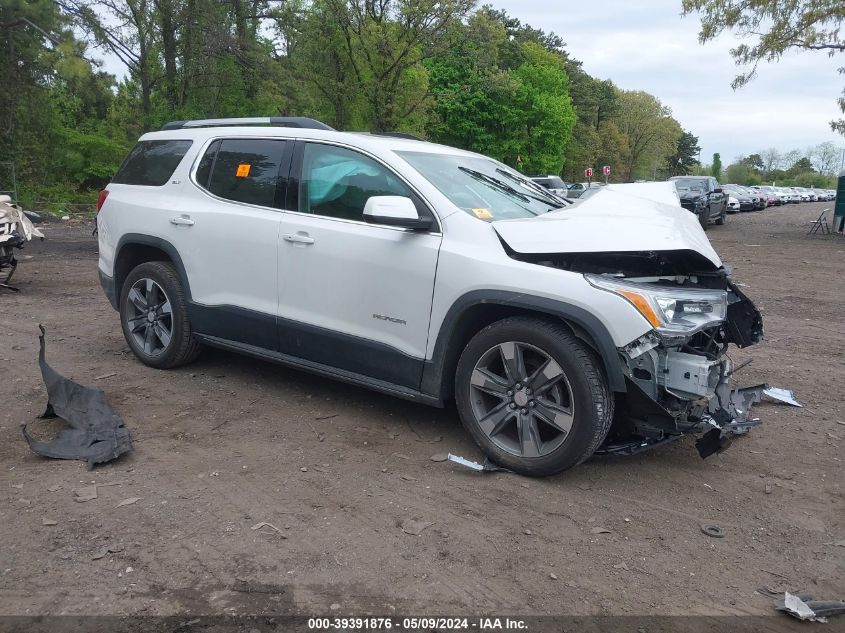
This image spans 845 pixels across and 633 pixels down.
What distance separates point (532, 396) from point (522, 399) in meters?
0.06

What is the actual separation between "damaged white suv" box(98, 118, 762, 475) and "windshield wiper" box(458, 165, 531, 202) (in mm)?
25

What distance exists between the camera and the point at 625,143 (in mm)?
81750

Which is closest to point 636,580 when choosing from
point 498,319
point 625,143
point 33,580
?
point 498,319

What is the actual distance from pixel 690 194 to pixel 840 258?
8.92m

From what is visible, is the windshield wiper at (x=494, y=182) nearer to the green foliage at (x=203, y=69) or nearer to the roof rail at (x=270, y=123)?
the roof rail at (x=270, y=123)

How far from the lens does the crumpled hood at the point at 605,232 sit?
12.3ft

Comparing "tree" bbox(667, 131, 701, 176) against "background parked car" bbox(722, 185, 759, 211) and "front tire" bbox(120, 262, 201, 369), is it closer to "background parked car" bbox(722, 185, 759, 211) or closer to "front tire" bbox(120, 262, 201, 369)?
"background parked car" bbox(722, 185, 759, 211)

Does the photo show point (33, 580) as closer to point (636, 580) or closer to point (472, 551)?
point (472, 551)

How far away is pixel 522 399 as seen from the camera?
3898 mm

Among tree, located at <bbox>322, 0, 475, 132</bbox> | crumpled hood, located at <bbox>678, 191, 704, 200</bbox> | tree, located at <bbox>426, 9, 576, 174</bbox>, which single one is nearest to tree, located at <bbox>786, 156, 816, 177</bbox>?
tree, located at <bbox>426, 9, 576, 174</bbox>

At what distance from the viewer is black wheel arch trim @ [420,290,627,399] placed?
3.62 metres

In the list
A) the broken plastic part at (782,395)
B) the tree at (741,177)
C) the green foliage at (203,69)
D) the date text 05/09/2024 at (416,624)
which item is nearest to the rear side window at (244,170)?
the date text 05/09/2024 at (416,624)

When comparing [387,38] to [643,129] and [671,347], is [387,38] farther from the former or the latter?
[643,129]

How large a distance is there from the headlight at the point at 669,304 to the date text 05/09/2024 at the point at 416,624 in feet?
5.30
